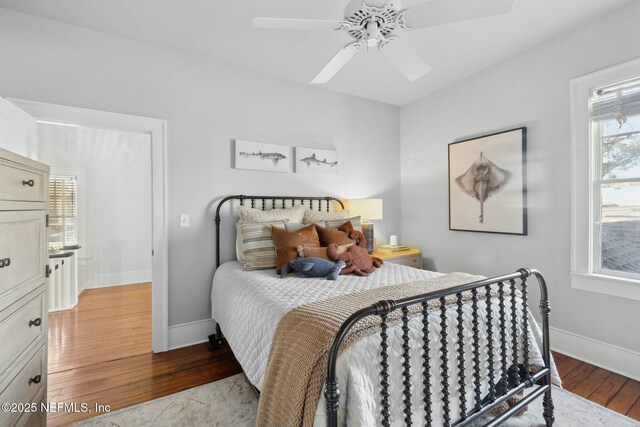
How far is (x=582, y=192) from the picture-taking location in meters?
2.41

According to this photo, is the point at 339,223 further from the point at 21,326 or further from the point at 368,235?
the point at 21,326

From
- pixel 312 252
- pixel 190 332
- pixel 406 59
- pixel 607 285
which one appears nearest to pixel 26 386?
pixel 190 332

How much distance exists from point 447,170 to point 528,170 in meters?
0.89

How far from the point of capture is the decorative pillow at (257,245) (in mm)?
2502

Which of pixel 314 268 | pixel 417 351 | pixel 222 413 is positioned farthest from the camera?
pixel 314 268

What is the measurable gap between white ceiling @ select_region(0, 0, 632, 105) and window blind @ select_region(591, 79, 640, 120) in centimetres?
58

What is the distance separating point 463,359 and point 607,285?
70.3 inches

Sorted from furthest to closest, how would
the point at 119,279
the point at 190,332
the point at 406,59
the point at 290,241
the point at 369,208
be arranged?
1. the point at 119,279
2. the point at 369,208
3. the point at 190,332
4. the point at 290,241
5. the point at 406,59

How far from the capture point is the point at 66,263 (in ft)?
12.2

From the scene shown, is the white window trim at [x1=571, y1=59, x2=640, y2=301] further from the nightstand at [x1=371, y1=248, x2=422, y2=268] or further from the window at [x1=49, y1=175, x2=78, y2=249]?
the window at [x1=49, y1=175, x2=78, y2=249]

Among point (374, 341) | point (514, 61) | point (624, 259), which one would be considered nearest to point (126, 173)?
point (374, 341)

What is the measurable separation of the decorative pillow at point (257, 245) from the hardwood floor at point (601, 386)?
237 centimetres

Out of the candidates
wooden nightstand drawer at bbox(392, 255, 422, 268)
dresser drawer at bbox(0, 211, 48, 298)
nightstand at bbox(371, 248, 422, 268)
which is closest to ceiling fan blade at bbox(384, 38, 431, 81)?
nightstand at bbox(371, 248, 422, 268)

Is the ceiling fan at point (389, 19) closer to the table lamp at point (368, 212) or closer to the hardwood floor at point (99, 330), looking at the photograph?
the table lamp at point (368, 212)
